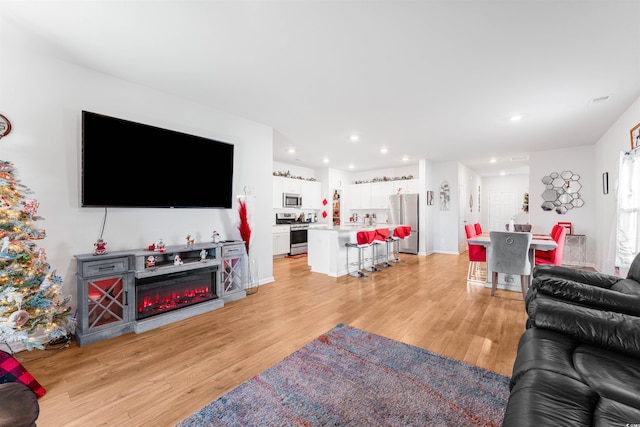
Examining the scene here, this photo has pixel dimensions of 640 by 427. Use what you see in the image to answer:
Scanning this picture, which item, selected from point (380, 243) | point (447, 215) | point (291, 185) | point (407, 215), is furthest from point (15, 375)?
point (447, 215)

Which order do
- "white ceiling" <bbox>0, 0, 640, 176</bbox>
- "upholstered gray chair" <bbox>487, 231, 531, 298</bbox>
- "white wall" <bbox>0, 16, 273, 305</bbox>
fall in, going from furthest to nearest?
"upholstered gray chair" <bbox>487, 231, 531, 298</bbox> → "white wall" <bbox>0, 16, 273, 305</bbox> → "white ceiling" <bbox>0, 0, 640, 176</bbox>

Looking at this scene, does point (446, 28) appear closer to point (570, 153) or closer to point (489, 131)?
point (489, 131)

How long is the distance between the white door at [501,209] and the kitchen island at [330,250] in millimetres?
8003

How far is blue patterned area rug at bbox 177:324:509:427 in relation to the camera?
159cm

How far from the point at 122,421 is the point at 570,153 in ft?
28.5

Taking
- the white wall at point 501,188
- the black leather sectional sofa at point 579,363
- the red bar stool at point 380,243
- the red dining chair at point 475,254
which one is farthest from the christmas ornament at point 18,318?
the white wall at point 501,188

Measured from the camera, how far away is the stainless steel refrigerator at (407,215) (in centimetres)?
750

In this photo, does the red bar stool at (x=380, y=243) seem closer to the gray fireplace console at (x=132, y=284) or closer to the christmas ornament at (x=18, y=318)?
the gray fireplace console at (x=132, y=284)

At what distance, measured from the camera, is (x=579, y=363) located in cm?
129

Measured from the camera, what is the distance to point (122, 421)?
5.21ft

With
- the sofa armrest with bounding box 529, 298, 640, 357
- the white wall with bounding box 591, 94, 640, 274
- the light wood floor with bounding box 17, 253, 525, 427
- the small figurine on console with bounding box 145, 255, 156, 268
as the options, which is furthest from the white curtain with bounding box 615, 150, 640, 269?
the small figurine on console with bounding box 145, 255, 156, 268

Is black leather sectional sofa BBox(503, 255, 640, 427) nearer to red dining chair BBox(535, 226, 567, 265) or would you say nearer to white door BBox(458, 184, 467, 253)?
red dining chair BBox(535, 226, 567, 265)

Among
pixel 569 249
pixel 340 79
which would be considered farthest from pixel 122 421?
pixel 569 249

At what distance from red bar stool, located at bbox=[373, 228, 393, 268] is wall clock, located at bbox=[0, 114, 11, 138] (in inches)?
195
